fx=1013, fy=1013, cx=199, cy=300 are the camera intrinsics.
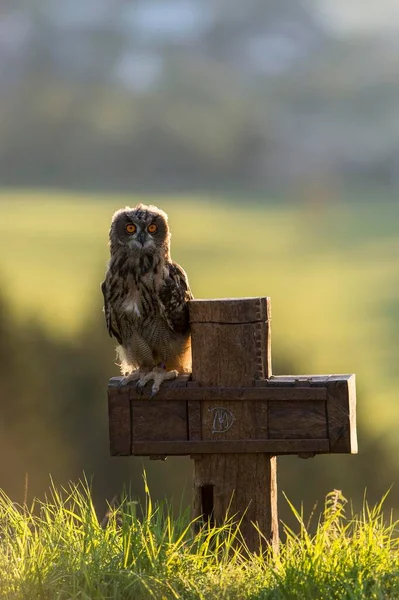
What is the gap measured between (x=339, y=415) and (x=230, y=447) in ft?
1.90

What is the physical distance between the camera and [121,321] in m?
5.92

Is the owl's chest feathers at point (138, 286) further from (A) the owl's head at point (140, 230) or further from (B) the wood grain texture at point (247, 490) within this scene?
(B) the wood grain texture at point (247, 490)

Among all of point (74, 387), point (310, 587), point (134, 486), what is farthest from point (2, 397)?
point (310, 587)

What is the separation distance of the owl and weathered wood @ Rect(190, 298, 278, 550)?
45cm

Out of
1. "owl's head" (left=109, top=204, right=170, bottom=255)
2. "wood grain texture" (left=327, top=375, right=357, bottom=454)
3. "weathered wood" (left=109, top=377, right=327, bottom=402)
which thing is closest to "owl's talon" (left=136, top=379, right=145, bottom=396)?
"weathered wood" (left=109, top=377, right=327, bottom=402)

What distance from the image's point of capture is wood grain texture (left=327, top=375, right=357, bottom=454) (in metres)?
5.12

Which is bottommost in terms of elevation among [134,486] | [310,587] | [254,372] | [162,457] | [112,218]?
[134,486]

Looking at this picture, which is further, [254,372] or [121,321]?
[121,321]

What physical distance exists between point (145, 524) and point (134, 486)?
1458 cm

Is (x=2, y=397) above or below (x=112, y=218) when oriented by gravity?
below

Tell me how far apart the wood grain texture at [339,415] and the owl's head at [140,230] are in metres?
1.37

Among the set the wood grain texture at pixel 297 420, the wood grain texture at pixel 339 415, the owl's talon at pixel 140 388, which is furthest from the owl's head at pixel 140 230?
the wood grain texture at pixel 339 415

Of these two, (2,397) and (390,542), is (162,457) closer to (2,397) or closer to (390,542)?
(390,542)

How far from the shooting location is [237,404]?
17.1 ft
